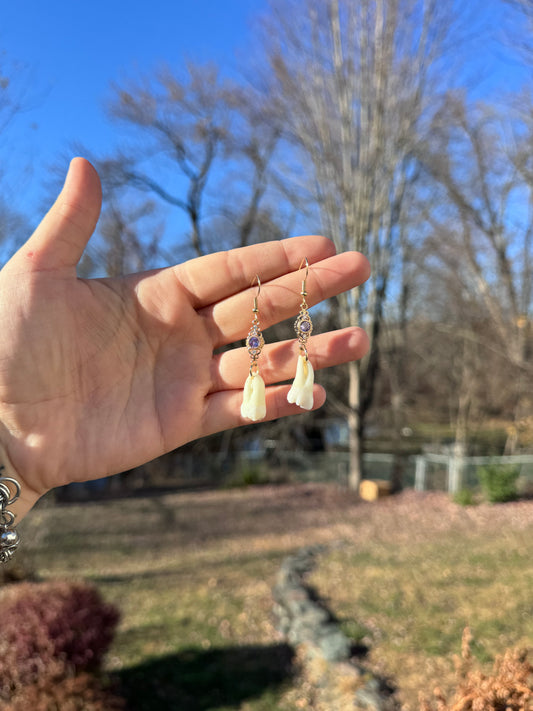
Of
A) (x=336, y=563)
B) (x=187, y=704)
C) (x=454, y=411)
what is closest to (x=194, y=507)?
(x=336, y=563)

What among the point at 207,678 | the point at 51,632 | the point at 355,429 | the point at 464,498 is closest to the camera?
the point at 51,632

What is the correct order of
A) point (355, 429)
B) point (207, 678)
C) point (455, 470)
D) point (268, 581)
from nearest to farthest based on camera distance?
point (207, 678) → point (268, 581) → point (455, 470) → point (355, 429)

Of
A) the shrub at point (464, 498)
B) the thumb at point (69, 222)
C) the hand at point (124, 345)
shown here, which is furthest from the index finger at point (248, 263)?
the shrub at point (464, 498)

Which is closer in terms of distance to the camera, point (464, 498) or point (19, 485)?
point (19, 485)

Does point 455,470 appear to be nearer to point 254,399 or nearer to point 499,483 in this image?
point 499,483

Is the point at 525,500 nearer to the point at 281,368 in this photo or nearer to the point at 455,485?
the point at 455,485

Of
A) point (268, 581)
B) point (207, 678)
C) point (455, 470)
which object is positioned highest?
point (455, 470)

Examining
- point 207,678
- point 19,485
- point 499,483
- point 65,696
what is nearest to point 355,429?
point 499,483

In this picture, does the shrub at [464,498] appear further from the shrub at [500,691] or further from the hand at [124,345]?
the hand at [124,345]
